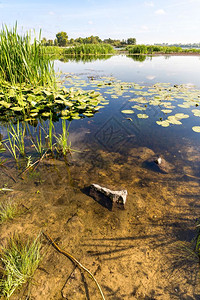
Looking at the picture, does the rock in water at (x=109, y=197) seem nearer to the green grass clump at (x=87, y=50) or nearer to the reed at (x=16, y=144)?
the reed at (x=16, y=144)

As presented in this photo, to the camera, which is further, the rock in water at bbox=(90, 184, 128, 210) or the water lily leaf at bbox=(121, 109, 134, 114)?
the water lily leaf at bbox=(121, 109, 134, 114)

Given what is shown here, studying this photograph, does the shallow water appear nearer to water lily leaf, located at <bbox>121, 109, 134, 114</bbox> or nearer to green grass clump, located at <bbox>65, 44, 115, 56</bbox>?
water lily leaf, located at <bbox>121, 109, 134, 114</bbox>

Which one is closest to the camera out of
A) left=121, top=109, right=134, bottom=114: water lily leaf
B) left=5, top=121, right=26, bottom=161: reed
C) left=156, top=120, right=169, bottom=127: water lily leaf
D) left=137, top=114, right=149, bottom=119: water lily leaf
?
left=5, top=121, right=26, bottom=161: reed

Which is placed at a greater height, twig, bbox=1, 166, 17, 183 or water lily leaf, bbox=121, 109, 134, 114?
water lily leaf, bbox=121, 109, 134, 114

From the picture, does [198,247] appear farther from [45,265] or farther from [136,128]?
[136,128]

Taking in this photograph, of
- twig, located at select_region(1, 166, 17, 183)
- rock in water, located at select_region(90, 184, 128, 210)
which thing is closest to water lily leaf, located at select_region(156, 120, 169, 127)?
rock in water, located at select_region(90, 184, 128, 210)

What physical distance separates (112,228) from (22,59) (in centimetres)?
511

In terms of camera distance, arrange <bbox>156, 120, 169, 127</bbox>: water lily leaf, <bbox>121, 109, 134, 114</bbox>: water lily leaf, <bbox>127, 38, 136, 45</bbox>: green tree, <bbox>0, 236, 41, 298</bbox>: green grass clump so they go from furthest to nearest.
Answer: <bbox>127, 38, 136, 45</bbox>: green tree → <bbox>121, 109, 134, 114</bbox>: water lily leaf → <bbox>156, 120, 169, 127</bbox>: water lily leaf → <bbox>0, 236, 41, 298</bbox>: green grass clump

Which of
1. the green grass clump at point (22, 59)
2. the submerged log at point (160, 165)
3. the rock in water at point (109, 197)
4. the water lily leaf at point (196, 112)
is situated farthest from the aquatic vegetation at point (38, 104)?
the water lily leaf at point (196, 112)

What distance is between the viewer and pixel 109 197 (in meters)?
1.83

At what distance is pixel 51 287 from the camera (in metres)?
1.12

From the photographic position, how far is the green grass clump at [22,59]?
168 inches

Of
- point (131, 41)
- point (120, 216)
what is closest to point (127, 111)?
point (120, 216)

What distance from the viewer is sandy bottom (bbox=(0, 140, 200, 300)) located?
114 centimetres
